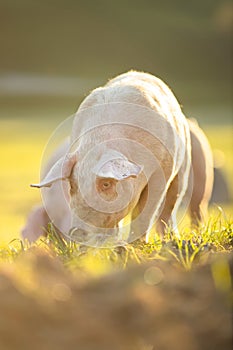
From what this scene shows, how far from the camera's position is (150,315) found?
75.8 inches

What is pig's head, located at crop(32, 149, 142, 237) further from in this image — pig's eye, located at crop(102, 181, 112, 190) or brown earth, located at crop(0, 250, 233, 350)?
brown earth, located at crop(0, 250, 233, 350)

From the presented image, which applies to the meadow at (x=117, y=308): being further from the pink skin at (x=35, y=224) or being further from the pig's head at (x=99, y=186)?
the pink skin at (x=35, y=224)

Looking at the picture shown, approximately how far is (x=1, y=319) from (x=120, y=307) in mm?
296

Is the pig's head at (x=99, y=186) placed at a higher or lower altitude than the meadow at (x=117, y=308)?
higher

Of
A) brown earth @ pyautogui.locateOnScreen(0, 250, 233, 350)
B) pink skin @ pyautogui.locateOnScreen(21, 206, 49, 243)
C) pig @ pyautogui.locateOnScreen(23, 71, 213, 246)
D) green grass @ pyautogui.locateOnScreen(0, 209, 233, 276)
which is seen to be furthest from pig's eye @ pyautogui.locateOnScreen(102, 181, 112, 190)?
brown earth @ pyautogui.locateOnScreen(0, 250, 233, 350)

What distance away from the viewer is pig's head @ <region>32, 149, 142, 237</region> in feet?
17.1

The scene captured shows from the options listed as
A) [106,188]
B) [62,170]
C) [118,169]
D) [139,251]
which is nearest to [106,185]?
[106,188]

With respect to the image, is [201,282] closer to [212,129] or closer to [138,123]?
[138,123]

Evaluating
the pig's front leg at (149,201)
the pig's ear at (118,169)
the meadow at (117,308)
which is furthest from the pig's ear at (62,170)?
the meadow at (117,308)

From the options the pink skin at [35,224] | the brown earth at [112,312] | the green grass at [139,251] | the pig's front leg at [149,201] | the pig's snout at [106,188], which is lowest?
the brown earth at [112,312]

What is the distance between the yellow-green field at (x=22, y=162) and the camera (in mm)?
19539

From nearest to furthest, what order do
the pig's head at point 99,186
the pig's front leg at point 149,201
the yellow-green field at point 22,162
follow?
1. the pig's head at point 99,186
2. the pig's front leg at point 149,201
3. the yellow-green field at point 22,162

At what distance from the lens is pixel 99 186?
17.2 ft

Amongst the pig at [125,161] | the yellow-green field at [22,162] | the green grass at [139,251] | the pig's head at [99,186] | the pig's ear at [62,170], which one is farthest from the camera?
the yellow-green field at [22,162]
